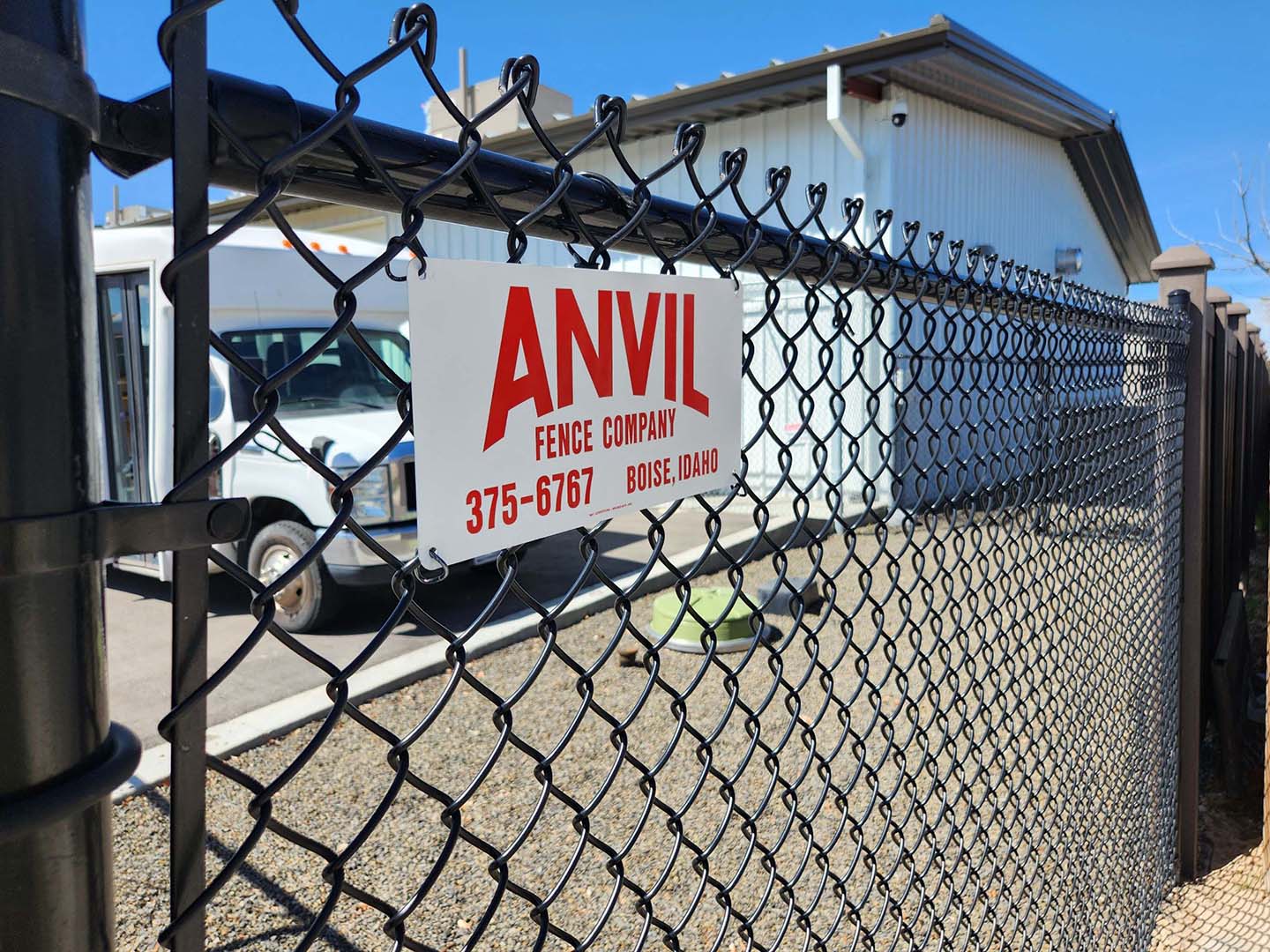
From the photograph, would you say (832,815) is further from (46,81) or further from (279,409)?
(279,409)

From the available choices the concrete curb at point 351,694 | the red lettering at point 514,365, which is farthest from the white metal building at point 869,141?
the red lettering at point 514,365

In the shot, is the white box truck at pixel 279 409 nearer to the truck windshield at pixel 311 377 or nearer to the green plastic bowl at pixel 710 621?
the truck windshield at pixel 311 377

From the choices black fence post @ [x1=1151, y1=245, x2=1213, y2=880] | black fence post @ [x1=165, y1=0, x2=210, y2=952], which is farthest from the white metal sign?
black fence post @ [x1=1151, y1=245, x2=1213, y2=880]

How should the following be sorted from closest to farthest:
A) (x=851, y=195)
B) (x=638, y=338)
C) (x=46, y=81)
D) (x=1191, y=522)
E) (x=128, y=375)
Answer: (x=46, y=81) < (x=638, y=338) < (x=1191, y=522) < (x=128, y=375) < (x=851, y=195)

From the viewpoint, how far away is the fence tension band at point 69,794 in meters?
0.61

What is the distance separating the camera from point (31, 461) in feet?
2.02

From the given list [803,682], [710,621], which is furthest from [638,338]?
[710,621]

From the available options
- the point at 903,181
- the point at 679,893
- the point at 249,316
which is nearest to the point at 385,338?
the point at 249,316

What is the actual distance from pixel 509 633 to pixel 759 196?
22.5 feet

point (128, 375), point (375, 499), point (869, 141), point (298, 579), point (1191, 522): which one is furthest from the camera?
point (869, 141)

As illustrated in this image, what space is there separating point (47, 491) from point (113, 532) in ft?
0.16

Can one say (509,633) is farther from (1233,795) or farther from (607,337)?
(607,337)

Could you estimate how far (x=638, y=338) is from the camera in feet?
3.88

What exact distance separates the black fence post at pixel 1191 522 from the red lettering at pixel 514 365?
400 cm
